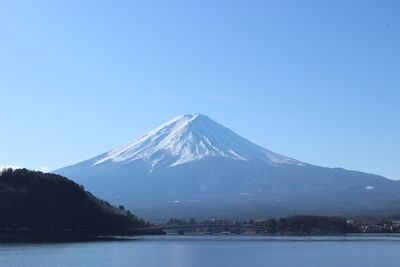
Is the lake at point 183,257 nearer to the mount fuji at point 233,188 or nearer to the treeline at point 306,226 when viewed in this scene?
the treeline at point 306,226

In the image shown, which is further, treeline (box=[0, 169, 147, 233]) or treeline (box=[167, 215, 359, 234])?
treeline (box=[167, 215, 359, 234])

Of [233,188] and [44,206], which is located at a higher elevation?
[233,188]

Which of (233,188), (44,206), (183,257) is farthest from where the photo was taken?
(233,188)

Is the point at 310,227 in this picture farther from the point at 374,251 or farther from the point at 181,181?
the point at 181,181

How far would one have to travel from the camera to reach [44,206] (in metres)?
72.8

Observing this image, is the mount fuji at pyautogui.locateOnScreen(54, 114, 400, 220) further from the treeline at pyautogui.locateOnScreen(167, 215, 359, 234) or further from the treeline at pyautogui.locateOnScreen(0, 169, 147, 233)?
the treeline at pyautogui.locateOnScreen(0, 169, 147, 233)

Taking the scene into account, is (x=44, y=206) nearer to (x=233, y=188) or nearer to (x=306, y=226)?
(x=306, y=226)

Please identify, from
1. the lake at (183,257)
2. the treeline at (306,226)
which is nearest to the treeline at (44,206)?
the lake at (183,257)

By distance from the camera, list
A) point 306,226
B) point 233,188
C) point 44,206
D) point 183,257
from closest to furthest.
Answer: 1. point 183,257
2. point 44,206
3. point 306,226
4. point 233,188

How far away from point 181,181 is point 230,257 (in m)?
147

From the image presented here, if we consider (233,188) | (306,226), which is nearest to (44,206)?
(306,226)

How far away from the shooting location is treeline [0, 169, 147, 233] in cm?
7038

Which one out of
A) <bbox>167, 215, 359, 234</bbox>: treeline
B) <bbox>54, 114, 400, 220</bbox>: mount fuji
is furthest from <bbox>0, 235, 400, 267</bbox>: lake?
<bbox>54, 114, 400, 220</bbox>: mount fuji

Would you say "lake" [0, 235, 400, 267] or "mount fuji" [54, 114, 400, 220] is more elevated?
"mount fuji" [54, 114, 400, 220]
